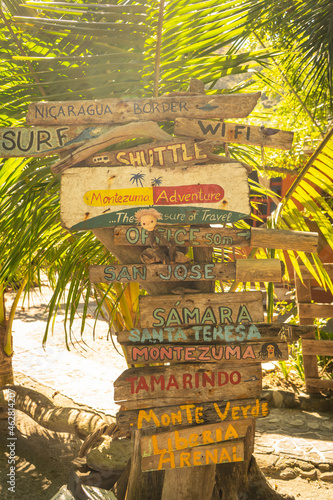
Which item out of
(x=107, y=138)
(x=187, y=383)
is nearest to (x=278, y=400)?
(x=187, y=383)

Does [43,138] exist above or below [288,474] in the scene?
above

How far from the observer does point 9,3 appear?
246cm

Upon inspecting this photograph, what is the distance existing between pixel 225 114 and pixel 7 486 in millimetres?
3742

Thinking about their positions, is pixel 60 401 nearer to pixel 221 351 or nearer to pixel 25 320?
pixel 221 351

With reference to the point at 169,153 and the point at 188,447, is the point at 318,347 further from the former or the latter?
the point at 169,153

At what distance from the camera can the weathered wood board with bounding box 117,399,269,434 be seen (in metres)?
2.35

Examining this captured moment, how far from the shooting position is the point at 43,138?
7.46 feet

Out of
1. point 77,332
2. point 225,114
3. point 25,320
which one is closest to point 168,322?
point 225,114

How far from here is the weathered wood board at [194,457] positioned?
93.0 inches

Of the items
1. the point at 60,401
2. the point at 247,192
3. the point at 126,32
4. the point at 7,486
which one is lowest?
the point at 7,486

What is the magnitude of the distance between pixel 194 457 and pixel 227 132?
181 centimetres

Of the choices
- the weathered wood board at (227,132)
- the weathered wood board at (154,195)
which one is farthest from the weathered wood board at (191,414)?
the weathered wood board at (227,132)

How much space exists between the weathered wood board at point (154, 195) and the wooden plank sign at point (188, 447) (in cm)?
120

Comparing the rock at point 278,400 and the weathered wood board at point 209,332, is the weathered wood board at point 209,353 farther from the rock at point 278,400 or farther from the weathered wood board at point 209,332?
the rock at point 278,400
